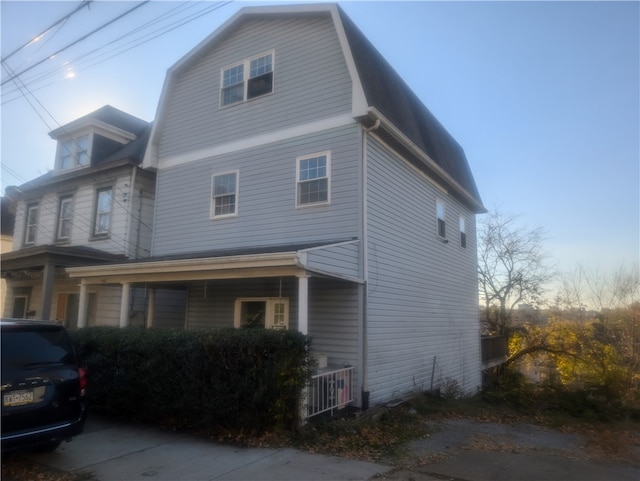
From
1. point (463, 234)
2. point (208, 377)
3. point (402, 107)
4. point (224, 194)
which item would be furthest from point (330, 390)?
point (463, 234)

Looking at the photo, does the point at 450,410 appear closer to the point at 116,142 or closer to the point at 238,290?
the point at 238,290

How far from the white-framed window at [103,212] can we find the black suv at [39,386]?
962 cm

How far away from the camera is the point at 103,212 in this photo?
605 inches

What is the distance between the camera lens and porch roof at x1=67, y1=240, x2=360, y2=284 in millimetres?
8297

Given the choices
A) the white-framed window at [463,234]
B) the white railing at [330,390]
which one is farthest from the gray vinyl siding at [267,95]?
the white-framed window at [463,234]

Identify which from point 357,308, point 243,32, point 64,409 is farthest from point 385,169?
point 64,409

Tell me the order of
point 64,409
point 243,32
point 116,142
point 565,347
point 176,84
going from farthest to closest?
point 565,347 < point 116,142 < point 176,84 < point 243,32 < point 64,409

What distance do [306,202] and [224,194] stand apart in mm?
2662

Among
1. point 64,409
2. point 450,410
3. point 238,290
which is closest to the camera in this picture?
point 64,409

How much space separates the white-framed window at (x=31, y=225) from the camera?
58.0 ft

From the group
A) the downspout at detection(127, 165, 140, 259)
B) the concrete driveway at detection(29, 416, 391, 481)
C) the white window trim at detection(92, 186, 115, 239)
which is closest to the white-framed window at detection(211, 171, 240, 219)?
the downspout at detection(127, 165, 140, 259)

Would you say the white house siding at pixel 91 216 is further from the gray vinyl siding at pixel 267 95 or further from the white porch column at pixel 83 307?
the white porch column at pixel 83 307

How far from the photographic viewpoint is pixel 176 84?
13938 mm

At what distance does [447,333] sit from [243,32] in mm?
10475
